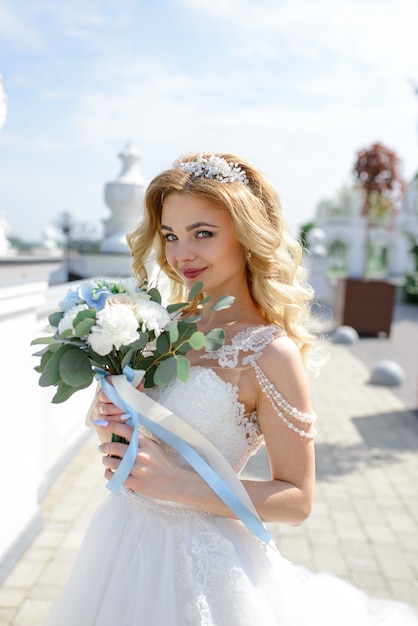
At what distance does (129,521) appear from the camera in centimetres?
183

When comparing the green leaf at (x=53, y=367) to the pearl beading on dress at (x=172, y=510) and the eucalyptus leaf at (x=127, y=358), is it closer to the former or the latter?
the eucalyptus leaf at (x=127, y=358)

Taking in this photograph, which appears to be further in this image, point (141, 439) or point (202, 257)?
point (202, 257)

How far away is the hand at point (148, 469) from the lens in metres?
1.53

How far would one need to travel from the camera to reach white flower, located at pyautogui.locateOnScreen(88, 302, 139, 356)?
55.2 inches

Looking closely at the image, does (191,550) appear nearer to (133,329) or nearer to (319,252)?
(133,329)

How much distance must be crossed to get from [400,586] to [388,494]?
4.60 feet

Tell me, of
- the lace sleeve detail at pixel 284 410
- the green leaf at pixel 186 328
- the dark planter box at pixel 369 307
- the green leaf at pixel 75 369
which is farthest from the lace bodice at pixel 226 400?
the dark planter box at pixel 369 307

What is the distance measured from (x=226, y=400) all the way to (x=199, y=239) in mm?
507

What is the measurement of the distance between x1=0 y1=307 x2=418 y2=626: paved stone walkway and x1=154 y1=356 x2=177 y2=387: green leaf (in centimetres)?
193

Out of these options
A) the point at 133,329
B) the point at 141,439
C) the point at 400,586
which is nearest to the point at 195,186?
the point at 133,329

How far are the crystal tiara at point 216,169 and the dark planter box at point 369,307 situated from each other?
39.4ft

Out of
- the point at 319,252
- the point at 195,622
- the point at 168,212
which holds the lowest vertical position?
the point at 319,252

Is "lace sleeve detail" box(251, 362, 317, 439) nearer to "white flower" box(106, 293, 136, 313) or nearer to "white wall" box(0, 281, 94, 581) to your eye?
"white flower" box(106, 293, 136, 313)

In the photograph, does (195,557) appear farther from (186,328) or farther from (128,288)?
(128,288)
